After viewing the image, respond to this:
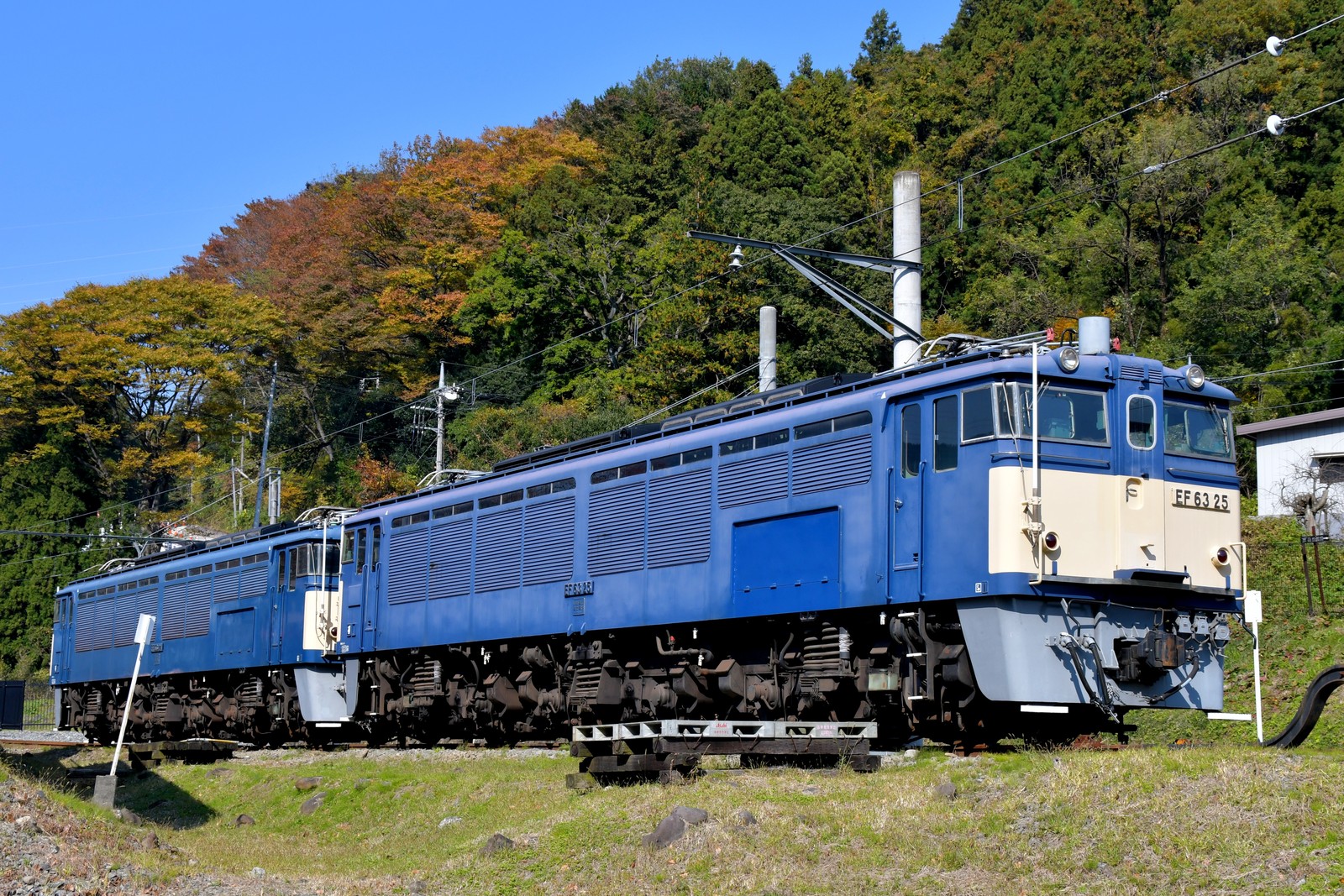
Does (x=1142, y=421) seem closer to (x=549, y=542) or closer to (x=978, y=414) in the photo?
(x=978, y=414)

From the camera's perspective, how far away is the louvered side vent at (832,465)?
16922 millimetres

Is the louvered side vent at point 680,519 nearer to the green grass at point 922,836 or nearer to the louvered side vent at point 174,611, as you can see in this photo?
the green grass at point 922,836

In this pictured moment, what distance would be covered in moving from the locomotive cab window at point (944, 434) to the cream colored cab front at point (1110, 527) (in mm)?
691

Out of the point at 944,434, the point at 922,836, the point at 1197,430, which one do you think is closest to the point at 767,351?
the point at 1197,430

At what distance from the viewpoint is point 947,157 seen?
65.6 m

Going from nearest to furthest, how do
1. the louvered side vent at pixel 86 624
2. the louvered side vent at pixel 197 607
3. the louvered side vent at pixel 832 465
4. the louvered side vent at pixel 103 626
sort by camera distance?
1. the louvered side vent at pixel 832 465
2. the louvered side vent at pixel 197 607
3. the louvered side vent at pixel 103 626
4. the louvered side vent at pixel 86 624

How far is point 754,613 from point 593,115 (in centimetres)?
6616

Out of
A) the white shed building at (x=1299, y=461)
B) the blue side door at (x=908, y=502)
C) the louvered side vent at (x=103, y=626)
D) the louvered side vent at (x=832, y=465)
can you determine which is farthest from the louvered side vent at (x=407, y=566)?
the white shed building at (x=1299, y=461)

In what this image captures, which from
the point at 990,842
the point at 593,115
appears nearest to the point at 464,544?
the point at 990,842

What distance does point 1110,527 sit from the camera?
15648mm

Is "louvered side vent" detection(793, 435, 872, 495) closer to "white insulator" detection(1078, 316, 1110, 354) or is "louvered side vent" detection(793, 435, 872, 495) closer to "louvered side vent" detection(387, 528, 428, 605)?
"white insulator" detection(1078, 316, 1110, 354)

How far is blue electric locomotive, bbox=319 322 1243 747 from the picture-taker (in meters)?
15.2

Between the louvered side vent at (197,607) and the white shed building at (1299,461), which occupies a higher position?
the white shed building at (1299,461)

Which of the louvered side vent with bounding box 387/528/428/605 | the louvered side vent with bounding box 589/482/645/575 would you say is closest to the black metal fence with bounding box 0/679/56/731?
the louvered side vent with bounding box 387/528/428/605
